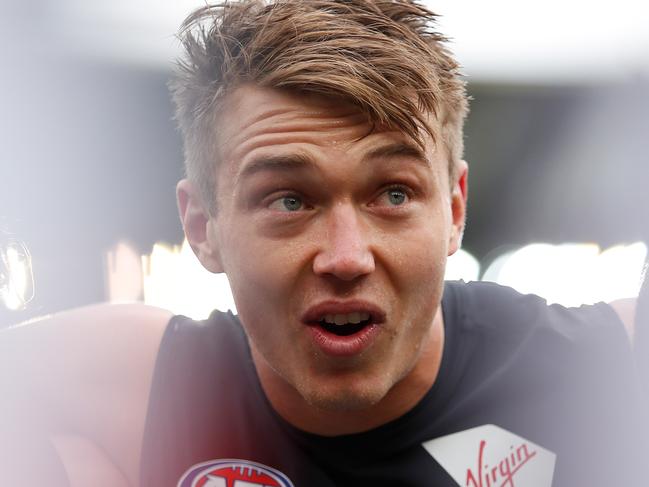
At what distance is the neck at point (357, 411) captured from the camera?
0.92 metres

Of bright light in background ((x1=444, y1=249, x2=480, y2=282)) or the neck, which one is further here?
bright light in background ((x1=444, y1=249, x2=480, y2=282))

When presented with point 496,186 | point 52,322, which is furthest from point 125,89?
point 496,186

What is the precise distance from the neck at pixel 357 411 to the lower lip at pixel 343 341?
15 cm

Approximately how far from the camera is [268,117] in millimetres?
790

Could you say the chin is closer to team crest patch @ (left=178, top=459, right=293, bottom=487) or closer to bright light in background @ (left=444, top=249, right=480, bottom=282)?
team crest patch @ (left=178, top=459, right=293, bottom=487)

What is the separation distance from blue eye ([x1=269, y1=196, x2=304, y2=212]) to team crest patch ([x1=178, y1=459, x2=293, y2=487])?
39 cm

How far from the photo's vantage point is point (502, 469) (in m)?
0.90

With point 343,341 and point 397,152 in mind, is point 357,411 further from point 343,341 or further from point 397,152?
point 397,152

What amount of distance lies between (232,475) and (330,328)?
0.29 m

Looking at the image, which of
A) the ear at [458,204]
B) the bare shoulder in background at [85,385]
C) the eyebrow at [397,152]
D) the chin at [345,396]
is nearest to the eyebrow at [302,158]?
the eyebrow at [397,152]

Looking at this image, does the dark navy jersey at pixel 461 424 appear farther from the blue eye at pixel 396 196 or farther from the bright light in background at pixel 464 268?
the blue eye at pixel 396 196

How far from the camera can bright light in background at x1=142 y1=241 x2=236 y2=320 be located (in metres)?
1.00

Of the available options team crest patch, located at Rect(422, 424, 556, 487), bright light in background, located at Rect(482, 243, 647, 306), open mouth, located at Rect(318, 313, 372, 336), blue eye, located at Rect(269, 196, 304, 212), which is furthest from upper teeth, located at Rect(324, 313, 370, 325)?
bright light in background, located at Rect(482, 243, 647, 306)

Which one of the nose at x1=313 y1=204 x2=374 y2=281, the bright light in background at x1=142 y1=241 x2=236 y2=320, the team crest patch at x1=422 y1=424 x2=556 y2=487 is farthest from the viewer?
the bright light in background at x1=142 y1=241 x2=236 y2=320
